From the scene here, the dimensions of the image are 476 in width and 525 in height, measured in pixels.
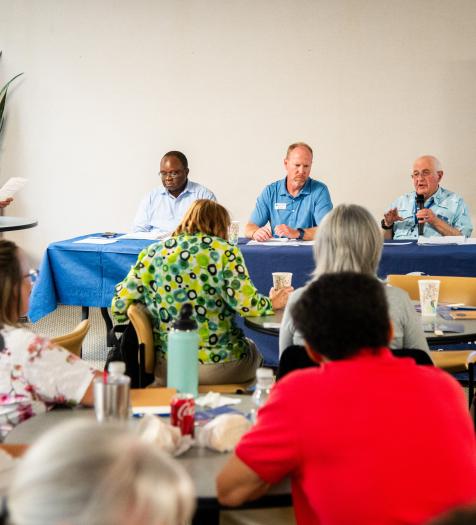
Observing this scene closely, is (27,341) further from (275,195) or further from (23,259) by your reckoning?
(275,195)

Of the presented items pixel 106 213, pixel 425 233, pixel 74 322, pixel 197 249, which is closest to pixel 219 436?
pixel 197 249

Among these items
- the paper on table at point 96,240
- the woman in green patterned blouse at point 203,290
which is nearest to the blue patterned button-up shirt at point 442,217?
the paper on table at point 96,240

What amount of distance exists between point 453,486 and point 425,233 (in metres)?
4.09

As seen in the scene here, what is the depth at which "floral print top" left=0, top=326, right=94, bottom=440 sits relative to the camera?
2086 mm

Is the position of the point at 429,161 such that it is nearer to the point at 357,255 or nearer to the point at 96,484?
the point at 357,255

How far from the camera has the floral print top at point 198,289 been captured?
10.4 feet

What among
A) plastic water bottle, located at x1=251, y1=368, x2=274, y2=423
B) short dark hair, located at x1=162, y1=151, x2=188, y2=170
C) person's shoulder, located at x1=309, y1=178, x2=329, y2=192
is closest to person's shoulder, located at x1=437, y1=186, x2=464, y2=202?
person's shoulder, located at x1=309, y1=178, x2=329, y2=192

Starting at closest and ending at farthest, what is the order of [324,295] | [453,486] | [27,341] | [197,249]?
[453,486], [324,295], [27,341], [197,249]

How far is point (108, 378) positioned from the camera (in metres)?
1.92

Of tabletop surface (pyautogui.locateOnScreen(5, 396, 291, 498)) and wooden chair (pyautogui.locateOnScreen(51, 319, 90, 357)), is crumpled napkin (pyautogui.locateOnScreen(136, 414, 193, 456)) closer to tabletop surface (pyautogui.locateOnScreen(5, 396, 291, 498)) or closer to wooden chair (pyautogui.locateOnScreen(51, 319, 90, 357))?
tabletop surface (pyautogui.locateOnScreen(5, 396, 291, 498))

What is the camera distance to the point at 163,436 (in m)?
1.85

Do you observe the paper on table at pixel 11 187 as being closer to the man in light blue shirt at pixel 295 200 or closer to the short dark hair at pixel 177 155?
the short dark hair at pixel 177 155

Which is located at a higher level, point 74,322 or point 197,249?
point 197,249

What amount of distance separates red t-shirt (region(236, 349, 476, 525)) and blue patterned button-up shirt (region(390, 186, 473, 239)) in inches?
155
